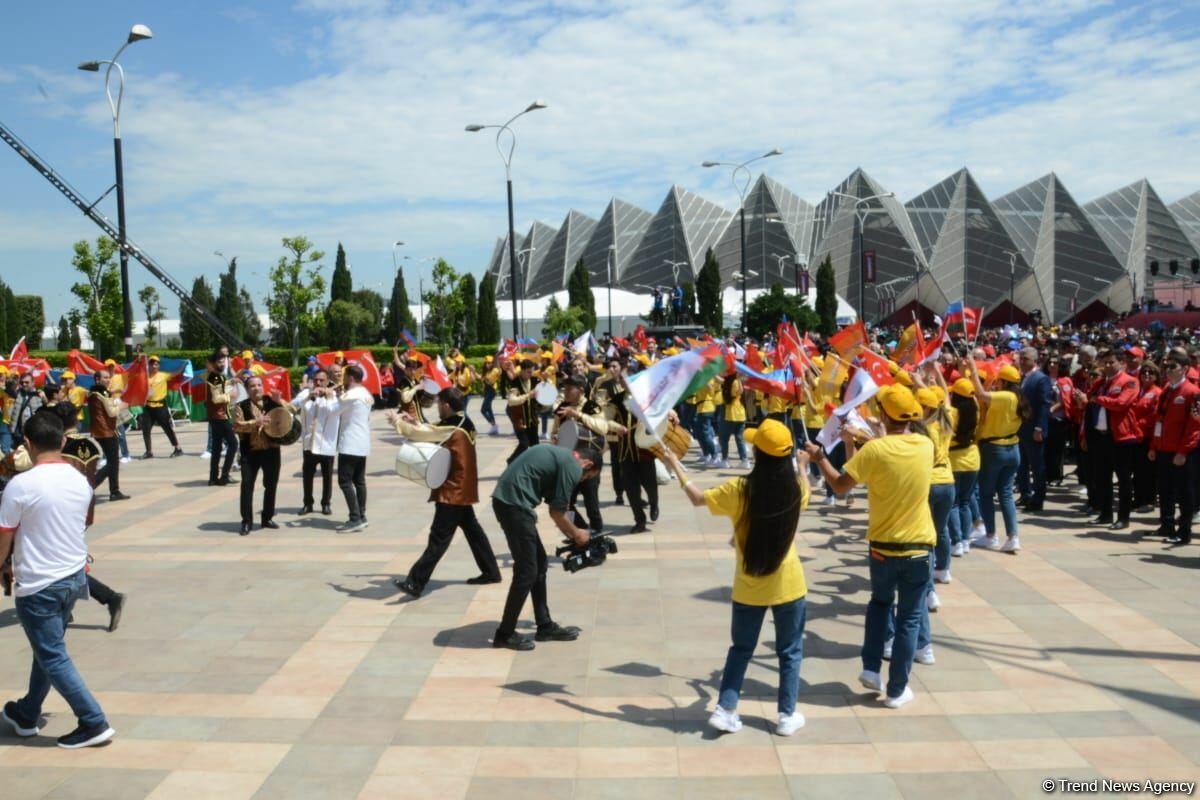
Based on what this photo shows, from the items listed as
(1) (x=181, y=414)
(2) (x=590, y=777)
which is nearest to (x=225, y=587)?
(2) (x=590, y=777)

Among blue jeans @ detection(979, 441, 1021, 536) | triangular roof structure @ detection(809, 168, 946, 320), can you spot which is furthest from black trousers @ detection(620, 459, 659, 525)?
triangular roof structure @ detection(809, 168, 946, 320)

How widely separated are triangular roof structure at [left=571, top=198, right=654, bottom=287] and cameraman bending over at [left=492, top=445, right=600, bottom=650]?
321 feet

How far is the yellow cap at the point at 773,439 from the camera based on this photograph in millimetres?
4777

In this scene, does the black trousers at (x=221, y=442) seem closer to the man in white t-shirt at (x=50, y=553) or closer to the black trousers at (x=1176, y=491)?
the man in white t-shirt at (x=50, y=553)

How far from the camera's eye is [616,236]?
105188mm

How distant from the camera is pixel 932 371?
802 centimetres

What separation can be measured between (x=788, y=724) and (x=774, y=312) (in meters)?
48.2

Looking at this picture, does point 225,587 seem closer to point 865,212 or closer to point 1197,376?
point 1197,376

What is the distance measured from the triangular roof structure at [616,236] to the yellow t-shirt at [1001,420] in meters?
95.6

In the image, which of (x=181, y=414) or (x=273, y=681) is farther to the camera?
(x=181, y=414)

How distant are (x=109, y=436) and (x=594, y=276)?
94.4m

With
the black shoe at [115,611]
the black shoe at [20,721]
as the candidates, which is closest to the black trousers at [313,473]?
the black shoe at [115,611]

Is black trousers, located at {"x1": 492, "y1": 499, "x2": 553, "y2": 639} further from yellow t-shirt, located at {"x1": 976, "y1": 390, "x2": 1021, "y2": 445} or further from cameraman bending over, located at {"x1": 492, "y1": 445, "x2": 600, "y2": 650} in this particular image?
yellow t-shirt, located at {"x1": 976, "y1": 390, "x2": 1021, "y2": 445}

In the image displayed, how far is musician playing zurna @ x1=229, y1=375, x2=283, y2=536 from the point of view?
1011 centimetres
